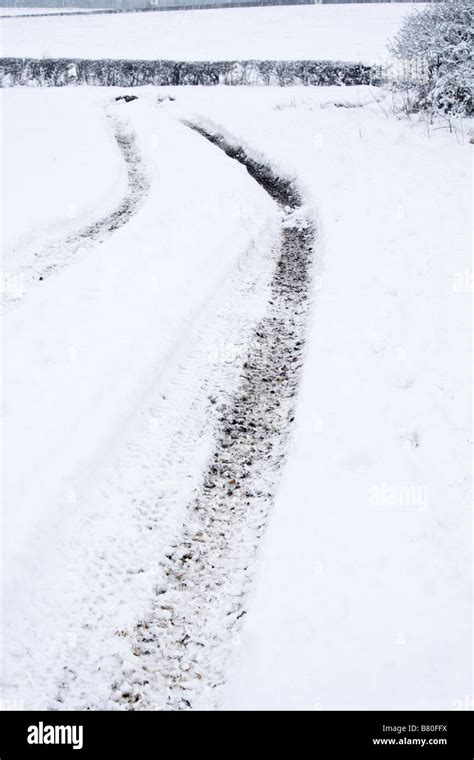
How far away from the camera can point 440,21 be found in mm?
15539

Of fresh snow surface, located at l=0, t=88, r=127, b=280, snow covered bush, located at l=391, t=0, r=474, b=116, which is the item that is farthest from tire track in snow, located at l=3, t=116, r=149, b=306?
snow covered bush, located at l=391, t=0, r=474, b=116

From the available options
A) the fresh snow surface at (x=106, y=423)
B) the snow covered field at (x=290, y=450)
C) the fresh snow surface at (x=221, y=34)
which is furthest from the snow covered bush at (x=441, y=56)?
the fresh snow surface at (x=221, y=34)

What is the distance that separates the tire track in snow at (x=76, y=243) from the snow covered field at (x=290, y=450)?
0.12m

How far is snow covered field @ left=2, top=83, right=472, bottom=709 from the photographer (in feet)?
12.7

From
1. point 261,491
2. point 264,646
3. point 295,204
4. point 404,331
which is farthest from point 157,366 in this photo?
point 295,204

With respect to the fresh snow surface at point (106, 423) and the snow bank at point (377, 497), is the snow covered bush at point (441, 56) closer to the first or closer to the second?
the snow bank at point (377, 497)

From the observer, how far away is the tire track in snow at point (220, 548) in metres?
3.92

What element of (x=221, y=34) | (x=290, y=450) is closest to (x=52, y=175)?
(x=290, y=450)

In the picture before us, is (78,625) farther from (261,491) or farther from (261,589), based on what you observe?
(261,491)

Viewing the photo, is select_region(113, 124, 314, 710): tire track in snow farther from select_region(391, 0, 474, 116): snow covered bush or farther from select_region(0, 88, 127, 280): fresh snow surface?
select_region(391, 0, 474, 116): snow covered bush

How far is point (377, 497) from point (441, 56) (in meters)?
16.0

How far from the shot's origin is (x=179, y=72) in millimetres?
38219

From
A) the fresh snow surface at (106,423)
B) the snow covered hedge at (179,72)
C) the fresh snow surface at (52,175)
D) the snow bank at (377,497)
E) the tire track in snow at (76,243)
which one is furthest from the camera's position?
the snow covered hedge at (179,72)

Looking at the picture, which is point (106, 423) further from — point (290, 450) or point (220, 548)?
point (290, 450)
